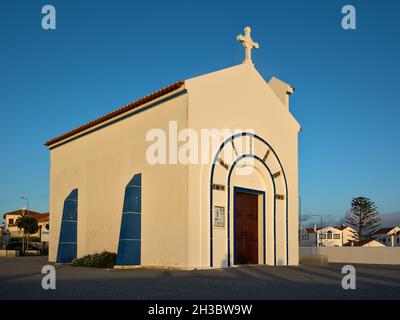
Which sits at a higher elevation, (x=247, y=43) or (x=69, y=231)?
(x=247, y=43)

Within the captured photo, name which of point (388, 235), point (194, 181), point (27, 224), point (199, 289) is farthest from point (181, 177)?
point (388, 235)

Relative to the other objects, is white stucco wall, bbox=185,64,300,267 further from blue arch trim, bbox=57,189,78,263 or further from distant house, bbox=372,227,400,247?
distant house, bbox=372,227,400,247

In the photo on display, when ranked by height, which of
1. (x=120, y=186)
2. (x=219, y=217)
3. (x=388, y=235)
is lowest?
(x=388, y=235)

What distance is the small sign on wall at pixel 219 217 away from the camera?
16684 mm

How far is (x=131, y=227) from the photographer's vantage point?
56.8ft

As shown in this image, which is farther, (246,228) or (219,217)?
(246,228)

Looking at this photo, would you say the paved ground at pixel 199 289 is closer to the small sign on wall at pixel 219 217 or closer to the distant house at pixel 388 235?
the small sign on wall at pixel 219 217

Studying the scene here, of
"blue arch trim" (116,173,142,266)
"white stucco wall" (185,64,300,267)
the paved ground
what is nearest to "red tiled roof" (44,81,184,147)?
"white stucco wall" (185,64,300,267)

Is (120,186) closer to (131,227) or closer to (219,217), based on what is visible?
(131,227)

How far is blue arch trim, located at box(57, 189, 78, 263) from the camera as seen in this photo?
71.9 ft

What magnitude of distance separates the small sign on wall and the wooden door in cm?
106

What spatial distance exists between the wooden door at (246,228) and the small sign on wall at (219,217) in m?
1.06

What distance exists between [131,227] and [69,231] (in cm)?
632

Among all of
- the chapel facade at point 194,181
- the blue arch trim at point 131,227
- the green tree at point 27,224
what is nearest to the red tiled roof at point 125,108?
the chapel facade at point 194,181
